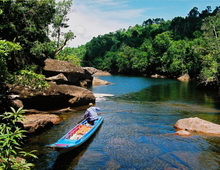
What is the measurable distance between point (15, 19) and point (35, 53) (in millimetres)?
3740

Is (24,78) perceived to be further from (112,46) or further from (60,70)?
(112,46)

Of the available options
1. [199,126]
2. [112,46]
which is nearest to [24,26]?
[199,126]

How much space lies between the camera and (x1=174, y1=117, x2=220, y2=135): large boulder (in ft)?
45.4

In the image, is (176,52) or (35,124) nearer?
(35,124)

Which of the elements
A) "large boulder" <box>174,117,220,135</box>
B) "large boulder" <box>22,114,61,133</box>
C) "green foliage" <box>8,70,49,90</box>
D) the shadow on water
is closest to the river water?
the shadow on water

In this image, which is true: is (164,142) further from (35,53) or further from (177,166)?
(35,53)

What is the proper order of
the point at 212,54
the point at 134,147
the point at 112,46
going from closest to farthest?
1. the point at 134,147
2. the point at 212,54
3. the point at 112,46

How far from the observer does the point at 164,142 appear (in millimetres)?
12453

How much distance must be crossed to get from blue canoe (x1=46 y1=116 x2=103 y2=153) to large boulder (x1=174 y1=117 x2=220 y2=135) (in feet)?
19.5

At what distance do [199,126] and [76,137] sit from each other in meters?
8.37

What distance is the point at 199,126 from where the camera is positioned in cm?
1434

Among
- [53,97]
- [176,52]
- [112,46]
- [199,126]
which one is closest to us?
[199,126]

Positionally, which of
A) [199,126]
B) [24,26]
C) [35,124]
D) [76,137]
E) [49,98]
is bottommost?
[76,137]

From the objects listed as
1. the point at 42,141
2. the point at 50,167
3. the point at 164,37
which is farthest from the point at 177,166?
the point at 164,37
